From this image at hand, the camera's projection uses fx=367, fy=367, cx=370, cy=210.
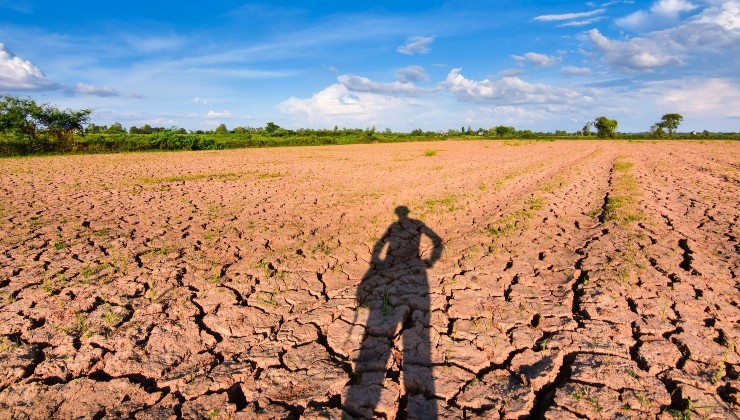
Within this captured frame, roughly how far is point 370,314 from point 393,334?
39 centimetres

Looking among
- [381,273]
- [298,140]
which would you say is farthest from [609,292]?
[298,140]

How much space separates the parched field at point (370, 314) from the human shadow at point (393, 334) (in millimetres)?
20

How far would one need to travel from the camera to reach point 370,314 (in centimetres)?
359

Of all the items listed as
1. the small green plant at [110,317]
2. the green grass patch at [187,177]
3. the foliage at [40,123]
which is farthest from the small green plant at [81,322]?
the foliage at [40,123]

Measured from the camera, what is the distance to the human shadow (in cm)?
254

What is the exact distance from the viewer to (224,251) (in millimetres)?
5402

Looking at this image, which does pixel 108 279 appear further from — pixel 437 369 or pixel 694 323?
pixel 694 323

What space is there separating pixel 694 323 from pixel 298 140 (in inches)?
1536

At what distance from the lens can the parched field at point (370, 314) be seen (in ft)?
8.30

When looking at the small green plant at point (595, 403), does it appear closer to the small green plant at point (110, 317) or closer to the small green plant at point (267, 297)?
the small green plant at point (267, 297)

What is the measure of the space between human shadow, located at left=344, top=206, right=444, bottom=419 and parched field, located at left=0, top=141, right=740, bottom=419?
0.07 feet

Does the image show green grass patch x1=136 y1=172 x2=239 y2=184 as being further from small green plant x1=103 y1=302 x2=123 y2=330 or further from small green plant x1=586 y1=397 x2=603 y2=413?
small green plant x1=586 y1=397 x2=603 y2=413

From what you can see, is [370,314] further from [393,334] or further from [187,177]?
[187,177]

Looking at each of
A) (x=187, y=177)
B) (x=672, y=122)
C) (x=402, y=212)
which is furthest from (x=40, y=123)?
(x=672, y=122)
